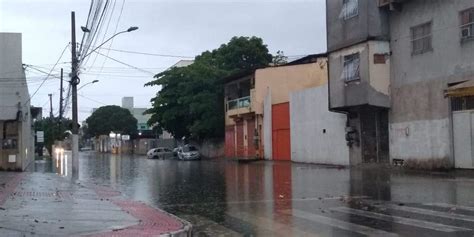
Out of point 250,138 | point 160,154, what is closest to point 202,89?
point 250,138

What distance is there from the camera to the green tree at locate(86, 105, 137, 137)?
370 feet

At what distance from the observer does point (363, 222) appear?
11242 millimetres

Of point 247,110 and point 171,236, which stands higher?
point 247,110

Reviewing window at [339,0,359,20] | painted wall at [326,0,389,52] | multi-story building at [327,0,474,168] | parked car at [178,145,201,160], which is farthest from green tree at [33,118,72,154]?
window at [339,0,359,20]

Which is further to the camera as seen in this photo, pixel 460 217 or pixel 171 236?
pixel 460 217

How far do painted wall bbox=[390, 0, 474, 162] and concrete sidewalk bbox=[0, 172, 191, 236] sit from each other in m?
15.0

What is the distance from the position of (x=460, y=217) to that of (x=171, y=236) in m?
5.77

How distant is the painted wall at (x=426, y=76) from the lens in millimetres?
24516

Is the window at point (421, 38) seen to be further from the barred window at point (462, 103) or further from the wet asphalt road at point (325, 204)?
the wet asphalt road at point (325, 204)

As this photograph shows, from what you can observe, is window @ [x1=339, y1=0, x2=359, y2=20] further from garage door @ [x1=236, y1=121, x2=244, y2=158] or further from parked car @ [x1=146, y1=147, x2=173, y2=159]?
parked car @ [x1=146, y1=147, x2=173, y2=159]

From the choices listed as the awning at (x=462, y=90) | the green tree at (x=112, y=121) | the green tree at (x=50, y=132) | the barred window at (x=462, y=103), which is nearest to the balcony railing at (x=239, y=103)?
the barred window at (x=462, y=103)

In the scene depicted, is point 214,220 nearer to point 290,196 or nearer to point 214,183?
point 290,196

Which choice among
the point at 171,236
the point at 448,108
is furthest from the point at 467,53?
the point at 171,236

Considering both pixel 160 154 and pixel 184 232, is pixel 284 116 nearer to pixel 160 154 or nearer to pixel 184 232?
pixel 160 154
